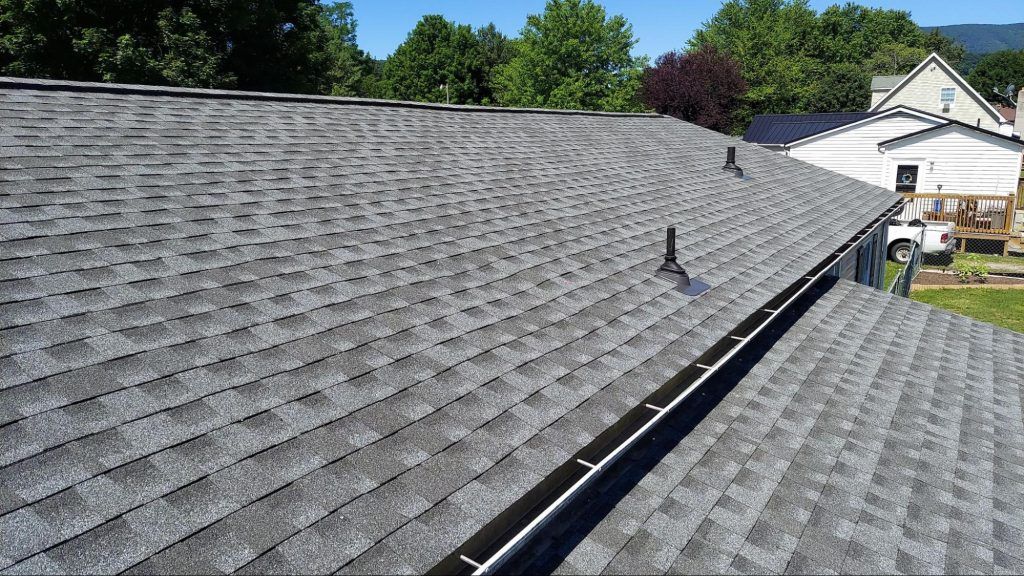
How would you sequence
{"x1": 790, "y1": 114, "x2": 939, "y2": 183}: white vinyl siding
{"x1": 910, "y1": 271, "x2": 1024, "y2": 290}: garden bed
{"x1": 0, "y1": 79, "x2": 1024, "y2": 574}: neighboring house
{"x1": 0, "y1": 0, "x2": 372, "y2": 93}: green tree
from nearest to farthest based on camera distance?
{"x1": 0, "y1": 79, "x2": 1024, "y2": 574}: neighboring house → {"x1": 910, "y1": 271, "x2": 1024, "y2": 290}: garden bed → {"x1": 0, "y1": 0, "x2": 372, "y2": 93}: green tree → {"x1": 790, "y1": 114, "x2": 939, "y2": 183}: white vinyl siding

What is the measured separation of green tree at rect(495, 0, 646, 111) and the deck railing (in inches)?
869

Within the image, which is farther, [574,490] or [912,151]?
[912,151]

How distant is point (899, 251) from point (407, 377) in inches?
905

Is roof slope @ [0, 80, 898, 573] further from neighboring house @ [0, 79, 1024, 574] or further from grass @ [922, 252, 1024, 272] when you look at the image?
grass @ [922, 252, 1024, 272]

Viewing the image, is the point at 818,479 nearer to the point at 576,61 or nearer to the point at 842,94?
the point at 576,61

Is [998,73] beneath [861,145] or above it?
above

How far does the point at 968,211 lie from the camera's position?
24234 millimetres

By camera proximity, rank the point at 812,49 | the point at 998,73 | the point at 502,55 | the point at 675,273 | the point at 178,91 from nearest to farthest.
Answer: the point at 675,273 < the point at 178,91 < the point at 502,55 < the point at 812,49 < the point at 998,73

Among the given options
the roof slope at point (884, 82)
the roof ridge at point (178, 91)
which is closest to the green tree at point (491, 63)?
the roof slope at point (884, 82)

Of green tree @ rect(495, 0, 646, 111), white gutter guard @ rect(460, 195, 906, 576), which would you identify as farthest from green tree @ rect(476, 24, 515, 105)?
white gutter guard @ rect(460, 195, 906, 576)

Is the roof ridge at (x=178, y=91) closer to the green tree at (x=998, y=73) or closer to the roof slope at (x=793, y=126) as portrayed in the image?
the roof slope at (x=793, y=126)

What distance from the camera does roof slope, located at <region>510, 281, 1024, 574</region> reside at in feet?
13.2

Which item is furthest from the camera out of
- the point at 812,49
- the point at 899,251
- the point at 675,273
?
the point at 812,49

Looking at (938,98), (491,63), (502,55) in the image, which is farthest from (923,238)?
(502,55)
